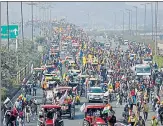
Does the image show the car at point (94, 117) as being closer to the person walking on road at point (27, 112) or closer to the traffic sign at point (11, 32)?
the person walking on road at point (27, 112)

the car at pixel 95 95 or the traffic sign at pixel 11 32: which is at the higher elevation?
the traffic sign at pixel 11 32

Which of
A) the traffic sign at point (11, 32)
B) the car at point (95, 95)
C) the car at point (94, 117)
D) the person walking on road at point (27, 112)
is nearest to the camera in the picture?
the car at point (94, 117)

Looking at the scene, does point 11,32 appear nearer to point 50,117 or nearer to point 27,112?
point 27,112

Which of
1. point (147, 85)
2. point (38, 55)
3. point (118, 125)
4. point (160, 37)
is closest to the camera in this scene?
point (118, 125)

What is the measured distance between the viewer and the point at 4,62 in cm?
4184

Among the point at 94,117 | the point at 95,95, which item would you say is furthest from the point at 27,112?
the point at 95,95

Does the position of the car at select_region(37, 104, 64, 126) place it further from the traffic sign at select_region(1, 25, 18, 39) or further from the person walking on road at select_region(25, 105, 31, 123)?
the traffic sign at select_region(1, 25, 18, 39)

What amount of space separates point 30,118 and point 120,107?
638 cm

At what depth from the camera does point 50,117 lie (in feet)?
87.6

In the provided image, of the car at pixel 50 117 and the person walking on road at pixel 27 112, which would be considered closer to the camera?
the car at pixel 50 117

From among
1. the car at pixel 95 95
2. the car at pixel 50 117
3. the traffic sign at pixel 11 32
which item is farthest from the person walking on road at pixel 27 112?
the traffic sign at pixel 11 32

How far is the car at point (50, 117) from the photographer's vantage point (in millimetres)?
25969

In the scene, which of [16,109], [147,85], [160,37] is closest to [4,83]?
[147,85]

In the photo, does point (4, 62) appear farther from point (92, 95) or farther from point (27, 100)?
point (27, 100)
